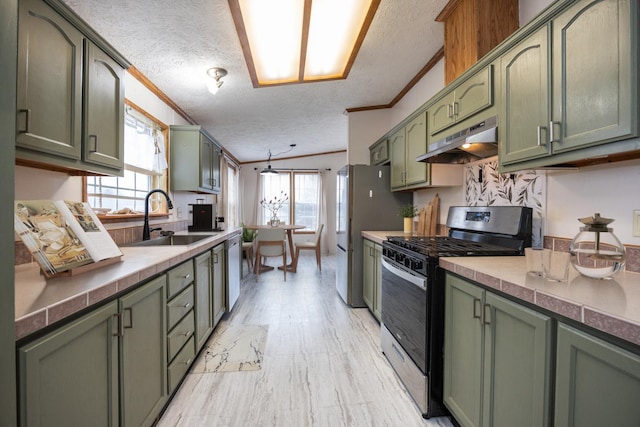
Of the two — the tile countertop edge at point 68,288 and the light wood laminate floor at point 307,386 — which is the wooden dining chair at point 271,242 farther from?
the tile countertop edge at point 68,288

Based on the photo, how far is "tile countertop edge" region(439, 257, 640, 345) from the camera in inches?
29.0

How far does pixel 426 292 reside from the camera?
1582 mm

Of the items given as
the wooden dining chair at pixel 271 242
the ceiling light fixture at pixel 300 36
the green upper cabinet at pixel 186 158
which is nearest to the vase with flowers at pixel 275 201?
the wooden dining chair at pixel 271 242

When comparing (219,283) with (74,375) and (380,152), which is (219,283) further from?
(380,152)

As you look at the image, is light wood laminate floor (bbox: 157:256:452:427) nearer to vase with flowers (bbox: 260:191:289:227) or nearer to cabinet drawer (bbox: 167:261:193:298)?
cabinet drawer (bbox: 167:261:193:298)

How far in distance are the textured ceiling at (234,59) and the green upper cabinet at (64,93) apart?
46cm

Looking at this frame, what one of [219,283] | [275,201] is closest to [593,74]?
[219,283]

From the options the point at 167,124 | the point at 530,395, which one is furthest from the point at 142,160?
the point at 530,395

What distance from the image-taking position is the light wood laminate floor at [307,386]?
5.32 ft

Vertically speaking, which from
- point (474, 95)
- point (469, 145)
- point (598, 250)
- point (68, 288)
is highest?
point (474, 95)

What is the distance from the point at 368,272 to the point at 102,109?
8.60 feet

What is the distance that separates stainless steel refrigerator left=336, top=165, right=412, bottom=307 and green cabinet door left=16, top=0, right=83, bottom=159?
2530 mm

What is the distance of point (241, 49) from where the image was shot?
7.55ft

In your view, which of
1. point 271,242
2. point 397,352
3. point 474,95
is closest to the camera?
point 474,95
